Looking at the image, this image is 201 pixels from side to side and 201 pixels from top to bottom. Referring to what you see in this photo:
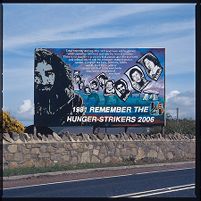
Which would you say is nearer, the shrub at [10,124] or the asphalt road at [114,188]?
the asphalt road at [114,188]

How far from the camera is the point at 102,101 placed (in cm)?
3028

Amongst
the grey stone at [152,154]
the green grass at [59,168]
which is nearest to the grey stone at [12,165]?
the green grass at [59,168]

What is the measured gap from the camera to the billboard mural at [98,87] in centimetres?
2983

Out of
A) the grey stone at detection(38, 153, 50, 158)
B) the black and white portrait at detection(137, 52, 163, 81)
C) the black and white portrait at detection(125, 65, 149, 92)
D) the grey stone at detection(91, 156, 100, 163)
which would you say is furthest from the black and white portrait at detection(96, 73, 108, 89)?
the grey stone at detection(38, 153, 50, 158)

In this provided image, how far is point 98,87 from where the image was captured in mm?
30281

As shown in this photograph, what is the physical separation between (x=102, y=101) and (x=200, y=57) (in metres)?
24.3

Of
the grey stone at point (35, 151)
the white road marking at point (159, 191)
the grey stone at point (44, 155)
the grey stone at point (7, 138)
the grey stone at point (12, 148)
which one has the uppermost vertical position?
the grey stone at point (7, 138)

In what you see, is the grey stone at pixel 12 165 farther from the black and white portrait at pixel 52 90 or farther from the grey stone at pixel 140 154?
the black and white portrait at pixel 52 90

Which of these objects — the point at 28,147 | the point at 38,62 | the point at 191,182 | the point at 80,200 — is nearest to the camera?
the point at 80,200

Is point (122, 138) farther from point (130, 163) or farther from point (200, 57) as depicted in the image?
point (200, 57)

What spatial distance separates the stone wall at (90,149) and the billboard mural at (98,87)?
2.16 m

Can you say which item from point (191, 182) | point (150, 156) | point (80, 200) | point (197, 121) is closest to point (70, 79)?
point (150, 156)

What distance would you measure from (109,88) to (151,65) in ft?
9.09

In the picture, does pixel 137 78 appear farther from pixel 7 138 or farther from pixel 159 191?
pixel 159 191
